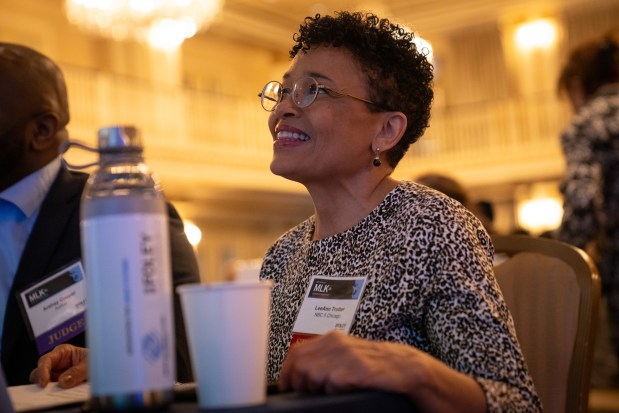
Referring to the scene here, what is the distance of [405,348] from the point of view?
1.10 metres

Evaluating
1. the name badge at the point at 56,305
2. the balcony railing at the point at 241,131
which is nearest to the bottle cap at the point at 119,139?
the name badge at the point at 56,305

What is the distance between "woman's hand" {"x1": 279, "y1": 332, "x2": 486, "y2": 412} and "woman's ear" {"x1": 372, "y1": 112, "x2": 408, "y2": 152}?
0.69 m

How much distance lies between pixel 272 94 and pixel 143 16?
26.0 ft

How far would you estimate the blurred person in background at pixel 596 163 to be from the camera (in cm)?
316

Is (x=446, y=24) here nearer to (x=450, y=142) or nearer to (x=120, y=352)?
(x=450, y=142)

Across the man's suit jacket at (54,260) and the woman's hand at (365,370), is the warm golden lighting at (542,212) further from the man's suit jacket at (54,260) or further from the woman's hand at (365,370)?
the woman's hand at (365,370)

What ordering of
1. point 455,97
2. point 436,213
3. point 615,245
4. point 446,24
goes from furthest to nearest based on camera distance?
point 455,97, point 446,24, point 615,245, point 436,213

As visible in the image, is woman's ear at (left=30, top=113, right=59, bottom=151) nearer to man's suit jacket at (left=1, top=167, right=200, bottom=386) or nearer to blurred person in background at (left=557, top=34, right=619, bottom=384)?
man's suit jacket at (left=1, top=167, right=200, bottom=386)

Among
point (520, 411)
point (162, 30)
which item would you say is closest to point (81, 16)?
point (162, 30)

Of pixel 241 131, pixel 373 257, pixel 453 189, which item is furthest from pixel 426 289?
pixel 241 131

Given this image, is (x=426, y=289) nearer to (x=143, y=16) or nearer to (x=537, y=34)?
(x=143, y=16)

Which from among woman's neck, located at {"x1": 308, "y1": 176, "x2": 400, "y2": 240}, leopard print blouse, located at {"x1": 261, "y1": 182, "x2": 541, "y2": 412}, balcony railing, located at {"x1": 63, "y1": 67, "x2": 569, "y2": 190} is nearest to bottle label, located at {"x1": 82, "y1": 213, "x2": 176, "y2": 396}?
leopard print blouse, located at {"x1": 261, "y1": 182, "x2": 541, "y2": 412}

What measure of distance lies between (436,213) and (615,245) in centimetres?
201

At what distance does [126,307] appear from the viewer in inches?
34.8
